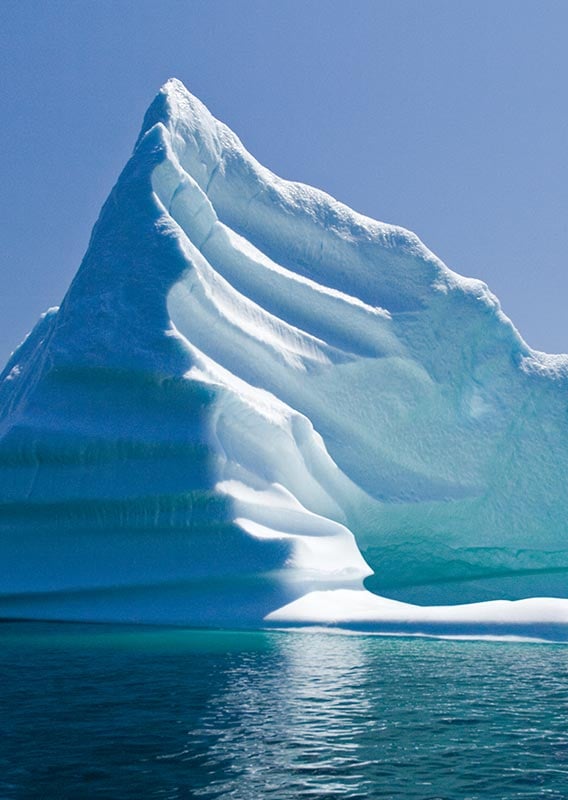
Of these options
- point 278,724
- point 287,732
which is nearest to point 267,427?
point 278,724

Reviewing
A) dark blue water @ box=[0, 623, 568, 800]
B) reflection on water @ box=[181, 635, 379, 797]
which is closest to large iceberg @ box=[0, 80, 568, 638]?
dark blue water @ box=[0, 623, 568, 800]

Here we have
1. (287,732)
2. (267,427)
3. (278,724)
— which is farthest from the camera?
(267,427)

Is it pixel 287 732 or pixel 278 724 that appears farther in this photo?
pixel 278 724

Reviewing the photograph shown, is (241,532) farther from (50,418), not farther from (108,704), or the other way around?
(108,704)

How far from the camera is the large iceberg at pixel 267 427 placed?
10.6 m

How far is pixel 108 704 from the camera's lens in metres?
5.19

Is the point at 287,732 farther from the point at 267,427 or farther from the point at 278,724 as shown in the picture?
the point at 267,427

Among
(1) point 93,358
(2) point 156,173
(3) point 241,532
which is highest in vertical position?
(2) point 156,173

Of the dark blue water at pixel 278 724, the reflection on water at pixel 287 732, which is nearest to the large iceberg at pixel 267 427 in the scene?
the dark blue water at pixel 278 724

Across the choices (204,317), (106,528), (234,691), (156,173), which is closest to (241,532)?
(106,528)

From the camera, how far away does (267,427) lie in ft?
39.4

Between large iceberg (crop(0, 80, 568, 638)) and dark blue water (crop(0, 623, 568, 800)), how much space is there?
269 cm

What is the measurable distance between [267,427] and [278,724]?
293 inches

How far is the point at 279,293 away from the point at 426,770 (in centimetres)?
1106
